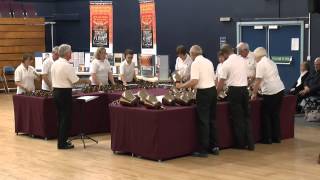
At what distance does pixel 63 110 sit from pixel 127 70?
2846 mm

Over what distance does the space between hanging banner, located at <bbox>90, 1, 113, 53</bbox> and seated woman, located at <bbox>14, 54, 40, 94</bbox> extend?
14.4ft

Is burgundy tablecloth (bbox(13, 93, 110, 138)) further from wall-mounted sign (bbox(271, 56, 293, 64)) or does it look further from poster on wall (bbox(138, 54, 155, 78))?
wall-mounted sign (bbox(271, 56, 293, 64))

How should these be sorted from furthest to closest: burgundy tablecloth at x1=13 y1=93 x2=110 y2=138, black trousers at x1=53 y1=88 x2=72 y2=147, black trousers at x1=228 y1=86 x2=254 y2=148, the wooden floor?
burgundy tablecloth at x1=13 y1=93 x2=110 y2=138 < black trousers at x1=53 y1=88 x2=72 y2=147 < black trousers at x1=228 y1=86 x2=254 y2=148 < the wooden floor

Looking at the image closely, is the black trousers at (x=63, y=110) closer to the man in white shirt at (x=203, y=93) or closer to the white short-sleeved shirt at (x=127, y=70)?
the man in white shirt at (x=203, y=93)

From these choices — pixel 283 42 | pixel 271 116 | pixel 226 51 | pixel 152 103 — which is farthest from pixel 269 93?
pixel 283 42

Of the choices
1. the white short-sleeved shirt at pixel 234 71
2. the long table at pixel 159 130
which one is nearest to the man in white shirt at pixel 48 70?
the long table at pixel 159 130

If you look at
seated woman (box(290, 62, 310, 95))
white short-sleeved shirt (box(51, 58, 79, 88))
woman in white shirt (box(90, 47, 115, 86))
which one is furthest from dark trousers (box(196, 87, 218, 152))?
seated woman (box(290, 62, 310, 95))

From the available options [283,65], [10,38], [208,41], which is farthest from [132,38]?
[283,65]

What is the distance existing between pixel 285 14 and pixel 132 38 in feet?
17.4

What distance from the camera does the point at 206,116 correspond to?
786 centimetres

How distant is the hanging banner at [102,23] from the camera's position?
1453cm

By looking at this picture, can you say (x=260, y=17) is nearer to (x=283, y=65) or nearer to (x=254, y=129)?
(x=283, y=65)

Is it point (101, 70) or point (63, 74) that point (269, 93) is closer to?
point (63, 74)

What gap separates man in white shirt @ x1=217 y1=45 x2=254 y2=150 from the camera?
8.19 metres
